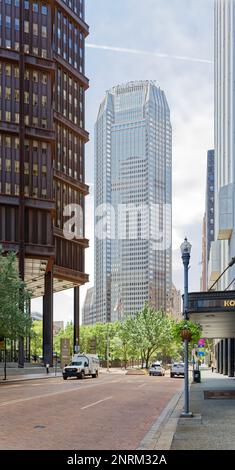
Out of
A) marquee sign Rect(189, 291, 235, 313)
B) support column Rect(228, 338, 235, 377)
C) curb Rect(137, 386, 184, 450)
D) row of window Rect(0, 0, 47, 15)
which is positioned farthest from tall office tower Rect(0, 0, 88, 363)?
curb Rect(137, 386, 184, 450)

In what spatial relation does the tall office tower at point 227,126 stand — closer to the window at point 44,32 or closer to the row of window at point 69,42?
the window at point 44,32

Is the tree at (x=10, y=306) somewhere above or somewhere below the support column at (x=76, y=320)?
above

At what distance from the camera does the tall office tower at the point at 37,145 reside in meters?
88.3

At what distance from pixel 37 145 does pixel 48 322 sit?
82.5ft

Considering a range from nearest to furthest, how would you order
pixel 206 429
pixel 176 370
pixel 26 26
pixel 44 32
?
pixel 206 429, pixel 176 370, pixel 26 26, pixel 44 32

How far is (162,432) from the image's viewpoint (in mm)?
15930

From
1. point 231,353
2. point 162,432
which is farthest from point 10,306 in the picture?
point 162,432

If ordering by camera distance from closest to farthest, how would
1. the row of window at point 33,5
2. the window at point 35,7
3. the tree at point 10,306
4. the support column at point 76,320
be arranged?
the tree at point 10,306, the row of window at point 33,5, the window at point 35,7, the support column at point 76,320

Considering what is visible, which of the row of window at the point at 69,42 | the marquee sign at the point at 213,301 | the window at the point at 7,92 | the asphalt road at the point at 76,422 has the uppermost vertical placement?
the row of window at the point at 69,42

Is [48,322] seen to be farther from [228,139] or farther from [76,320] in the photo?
[228,139]

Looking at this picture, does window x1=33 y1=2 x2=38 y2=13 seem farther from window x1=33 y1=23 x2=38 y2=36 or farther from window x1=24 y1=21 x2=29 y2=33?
window x1=24 y1=21 x2=29 y2=33

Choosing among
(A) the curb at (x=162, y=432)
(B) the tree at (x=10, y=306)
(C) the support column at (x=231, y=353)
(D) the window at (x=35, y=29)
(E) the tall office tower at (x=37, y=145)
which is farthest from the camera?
(D) the window at (x=35, y=29)

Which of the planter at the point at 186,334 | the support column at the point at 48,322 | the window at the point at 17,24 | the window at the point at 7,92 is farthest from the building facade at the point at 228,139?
the planter at the point at 186,334

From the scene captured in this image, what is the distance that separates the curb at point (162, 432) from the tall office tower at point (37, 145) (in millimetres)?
64116
